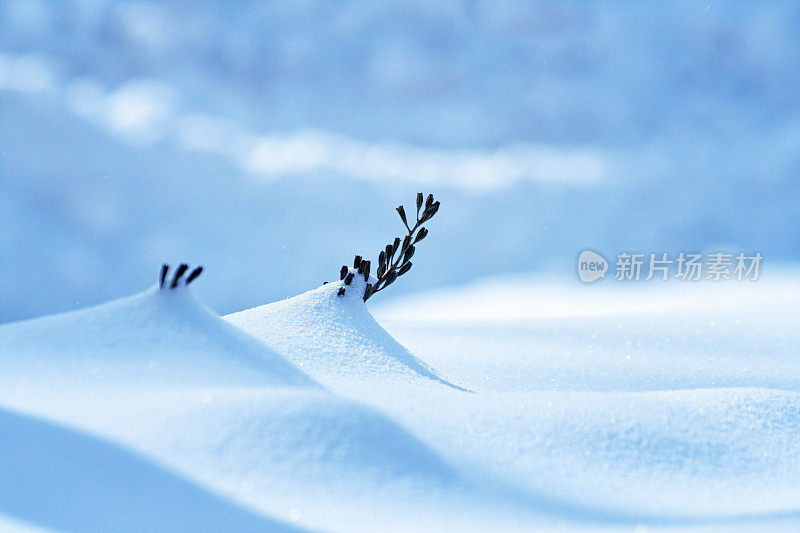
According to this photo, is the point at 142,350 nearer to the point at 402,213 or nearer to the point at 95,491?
the point at 95,491

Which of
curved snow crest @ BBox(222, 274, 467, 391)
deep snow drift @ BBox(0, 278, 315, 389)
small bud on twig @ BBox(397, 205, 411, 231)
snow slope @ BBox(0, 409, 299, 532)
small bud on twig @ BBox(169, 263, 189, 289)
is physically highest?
small bud on twig @ BBox(397, 205, 411, 231)

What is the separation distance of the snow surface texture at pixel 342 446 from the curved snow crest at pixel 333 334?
2cm

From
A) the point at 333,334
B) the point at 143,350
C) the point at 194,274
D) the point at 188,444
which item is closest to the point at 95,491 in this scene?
the point at 188,444

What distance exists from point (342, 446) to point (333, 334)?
1092 mm

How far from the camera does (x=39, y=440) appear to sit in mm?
1622

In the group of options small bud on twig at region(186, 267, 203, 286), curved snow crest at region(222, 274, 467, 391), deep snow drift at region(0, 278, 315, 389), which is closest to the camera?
deep snow drift at region(0, 278, 315, 389)

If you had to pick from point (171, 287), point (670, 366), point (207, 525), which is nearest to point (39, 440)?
point (207, 525)

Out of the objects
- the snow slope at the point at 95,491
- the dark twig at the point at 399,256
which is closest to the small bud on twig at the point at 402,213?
the dark twig at the point at 399,256

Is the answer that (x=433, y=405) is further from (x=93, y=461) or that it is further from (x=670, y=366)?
(x=670, y=366)

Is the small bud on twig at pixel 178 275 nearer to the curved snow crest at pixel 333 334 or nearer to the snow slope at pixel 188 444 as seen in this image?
the snow slope at pixel 188 444

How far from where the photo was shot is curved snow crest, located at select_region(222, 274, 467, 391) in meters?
2.54

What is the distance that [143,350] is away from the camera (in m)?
2.04

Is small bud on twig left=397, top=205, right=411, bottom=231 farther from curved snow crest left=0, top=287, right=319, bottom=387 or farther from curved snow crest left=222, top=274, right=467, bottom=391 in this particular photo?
curved snow crest left=0, top=287, right=319, bottom=387

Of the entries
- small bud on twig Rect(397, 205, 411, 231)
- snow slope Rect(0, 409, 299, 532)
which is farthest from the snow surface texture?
small bud on twig Rect(397, 205, 411, 231)
